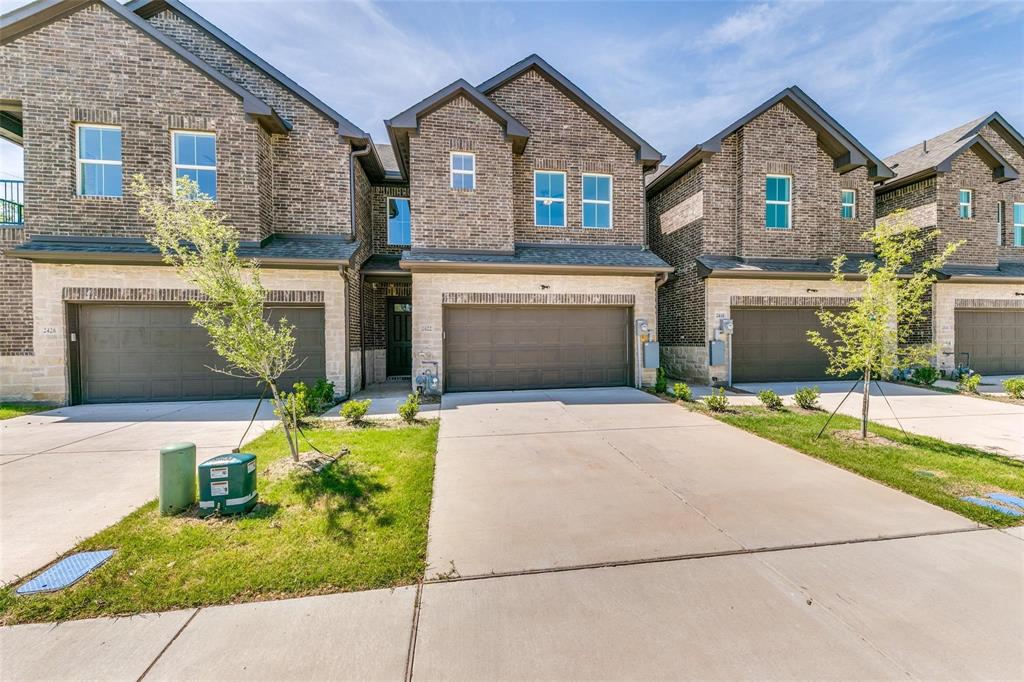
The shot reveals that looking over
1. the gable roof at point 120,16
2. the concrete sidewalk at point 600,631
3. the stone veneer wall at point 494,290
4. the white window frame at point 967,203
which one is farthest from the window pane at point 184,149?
the white window frame at point 967,203

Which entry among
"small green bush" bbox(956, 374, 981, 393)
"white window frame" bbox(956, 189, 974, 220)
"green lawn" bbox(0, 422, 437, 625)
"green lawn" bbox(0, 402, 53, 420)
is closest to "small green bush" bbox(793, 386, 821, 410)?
"small green bush" bbox(956, 374, 981, 393)

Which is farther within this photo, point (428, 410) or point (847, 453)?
point (428, 410)

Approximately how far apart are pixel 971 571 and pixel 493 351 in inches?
361

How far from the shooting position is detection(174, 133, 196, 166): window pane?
33.1 ft

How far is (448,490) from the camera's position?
470 cm

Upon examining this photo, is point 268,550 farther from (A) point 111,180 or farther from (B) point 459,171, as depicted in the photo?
(A) point 111,180

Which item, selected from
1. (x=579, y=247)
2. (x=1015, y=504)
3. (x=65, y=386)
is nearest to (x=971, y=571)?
(x=1015, y=504)

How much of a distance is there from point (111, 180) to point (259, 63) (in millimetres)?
4732

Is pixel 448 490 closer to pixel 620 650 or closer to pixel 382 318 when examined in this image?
pixel 620 650

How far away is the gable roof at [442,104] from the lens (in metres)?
10.9

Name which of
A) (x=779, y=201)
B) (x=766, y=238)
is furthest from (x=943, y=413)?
(x=779, y=201)

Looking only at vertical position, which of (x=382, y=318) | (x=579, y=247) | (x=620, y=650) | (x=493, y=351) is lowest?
(x=620, y=650)

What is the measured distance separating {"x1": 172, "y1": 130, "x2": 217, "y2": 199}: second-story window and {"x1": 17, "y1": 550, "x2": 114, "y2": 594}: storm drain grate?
30.8 feet

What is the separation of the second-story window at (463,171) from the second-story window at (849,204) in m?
12.3
